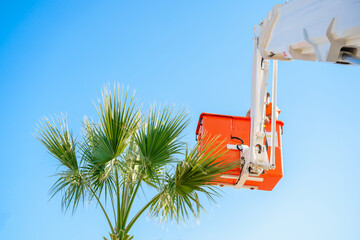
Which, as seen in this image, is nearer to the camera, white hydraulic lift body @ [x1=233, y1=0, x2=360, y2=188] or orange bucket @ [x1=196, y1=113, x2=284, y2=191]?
white hydraulic lift body @ [x1=233, y1=0, x2=360, y2=188]

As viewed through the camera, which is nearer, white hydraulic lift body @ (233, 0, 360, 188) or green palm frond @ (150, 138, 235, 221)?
white hydraulic lift body @ (233, 0, 360, 188)

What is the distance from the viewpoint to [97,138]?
6.87 metres

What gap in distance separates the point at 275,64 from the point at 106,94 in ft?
9.18

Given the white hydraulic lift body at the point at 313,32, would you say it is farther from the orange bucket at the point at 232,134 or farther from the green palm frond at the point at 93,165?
the green palm frond at the point at 93,165

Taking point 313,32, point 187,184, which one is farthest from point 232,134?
point 313,32

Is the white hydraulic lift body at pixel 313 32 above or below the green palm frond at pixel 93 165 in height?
above

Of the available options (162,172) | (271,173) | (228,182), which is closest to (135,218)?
(162,172)

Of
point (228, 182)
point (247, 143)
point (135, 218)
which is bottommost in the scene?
point (135, 218)

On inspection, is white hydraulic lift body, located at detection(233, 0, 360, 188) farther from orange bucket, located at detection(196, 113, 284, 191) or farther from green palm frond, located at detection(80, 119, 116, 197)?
green palm frond, located at detection(80, 119, 116, 197)

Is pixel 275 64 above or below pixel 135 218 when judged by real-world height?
above

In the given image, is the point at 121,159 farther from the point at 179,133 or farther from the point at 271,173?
the point at 271,173

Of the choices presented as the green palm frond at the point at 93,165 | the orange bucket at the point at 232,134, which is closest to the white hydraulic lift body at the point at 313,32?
the orange bucket at the point at 232,134

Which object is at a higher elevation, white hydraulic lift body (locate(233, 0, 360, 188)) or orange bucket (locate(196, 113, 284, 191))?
white hydraulic lift body (locate(233, 0, 360, 188))

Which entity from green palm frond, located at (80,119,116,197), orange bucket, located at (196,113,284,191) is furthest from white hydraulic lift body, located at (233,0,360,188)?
green palm frond, located at (80,119,116,197)
